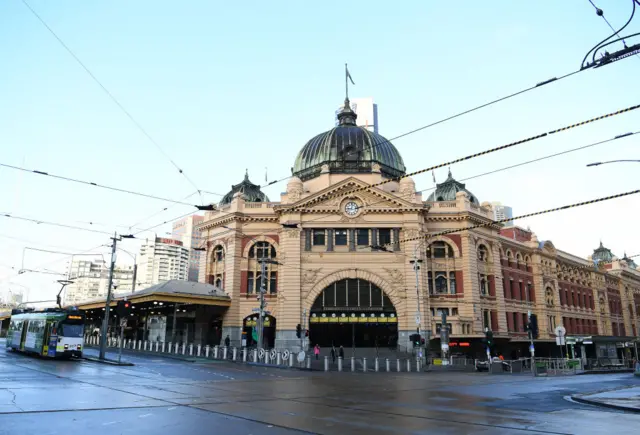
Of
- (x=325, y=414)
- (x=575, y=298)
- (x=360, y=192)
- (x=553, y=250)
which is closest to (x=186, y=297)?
(x=360, y=192)

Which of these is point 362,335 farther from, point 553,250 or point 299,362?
point 553,250

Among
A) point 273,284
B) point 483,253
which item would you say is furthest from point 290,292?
point 483,253

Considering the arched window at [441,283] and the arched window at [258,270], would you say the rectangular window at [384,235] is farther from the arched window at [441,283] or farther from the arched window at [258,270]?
the arched window at [258,270]

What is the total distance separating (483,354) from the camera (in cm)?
5697

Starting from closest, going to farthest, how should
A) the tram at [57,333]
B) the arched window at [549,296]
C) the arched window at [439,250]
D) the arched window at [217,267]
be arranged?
the tram at [57,333] → the arched window at [439,250] → the arched window at [217,267] → the arched window at [549,296]

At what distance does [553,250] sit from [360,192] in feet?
116

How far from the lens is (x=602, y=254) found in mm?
106500

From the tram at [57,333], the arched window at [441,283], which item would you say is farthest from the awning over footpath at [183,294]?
the arched window at [441,283]

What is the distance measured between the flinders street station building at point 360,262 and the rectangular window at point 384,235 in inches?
4.3

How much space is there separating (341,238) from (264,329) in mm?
13033

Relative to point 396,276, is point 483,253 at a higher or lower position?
higher

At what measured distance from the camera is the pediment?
55688 mm

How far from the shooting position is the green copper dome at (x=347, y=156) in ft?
204

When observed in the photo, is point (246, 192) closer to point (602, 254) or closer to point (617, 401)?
point (617, 401)
